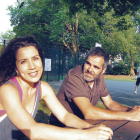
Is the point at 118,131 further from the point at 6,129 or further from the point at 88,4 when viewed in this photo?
the point at 88,4

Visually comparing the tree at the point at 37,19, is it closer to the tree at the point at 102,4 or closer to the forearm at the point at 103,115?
the tree at the point at 102,4

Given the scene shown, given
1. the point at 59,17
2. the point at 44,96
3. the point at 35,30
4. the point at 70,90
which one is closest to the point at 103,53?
the point at 70,90

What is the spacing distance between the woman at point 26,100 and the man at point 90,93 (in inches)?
14.9

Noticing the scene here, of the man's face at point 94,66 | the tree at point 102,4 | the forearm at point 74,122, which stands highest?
the tree at point 102,4

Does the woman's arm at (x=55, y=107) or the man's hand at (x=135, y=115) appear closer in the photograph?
the woman's arm at (x=55, y=107)

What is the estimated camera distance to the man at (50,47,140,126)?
2262 millimetres

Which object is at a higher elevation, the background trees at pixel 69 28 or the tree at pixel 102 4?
the background trees at pixel 69 28

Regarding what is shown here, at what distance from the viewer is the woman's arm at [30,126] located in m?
1.44

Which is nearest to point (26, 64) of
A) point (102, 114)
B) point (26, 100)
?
point (26, 100)

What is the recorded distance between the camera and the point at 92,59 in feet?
9.12

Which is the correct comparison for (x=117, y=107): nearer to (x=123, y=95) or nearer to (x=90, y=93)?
(x=90, y=93)

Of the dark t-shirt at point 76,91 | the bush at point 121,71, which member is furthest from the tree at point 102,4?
the bush at point 121,71

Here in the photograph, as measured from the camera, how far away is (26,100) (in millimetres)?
1775

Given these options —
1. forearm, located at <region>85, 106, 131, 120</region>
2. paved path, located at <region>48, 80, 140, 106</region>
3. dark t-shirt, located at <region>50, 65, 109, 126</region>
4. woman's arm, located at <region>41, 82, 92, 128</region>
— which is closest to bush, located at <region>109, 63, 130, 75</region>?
paved path, located at <region>48, 80, 140, 106</region>
